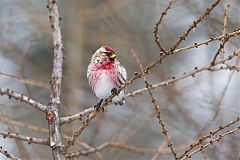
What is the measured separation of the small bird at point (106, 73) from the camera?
14.2 feet

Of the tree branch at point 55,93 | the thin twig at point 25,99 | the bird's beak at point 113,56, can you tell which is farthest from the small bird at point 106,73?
the thin twig at point 25,99

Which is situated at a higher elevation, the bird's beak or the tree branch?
the bird's beak

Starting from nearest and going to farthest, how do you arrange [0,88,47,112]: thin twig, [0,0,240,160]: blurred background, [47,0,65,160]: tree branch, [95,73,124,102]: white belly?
[47,0,65,160]: tree branch, [0,88,47,112]: thin twig, [95,73,124,102]: white belly, [0,0,240,160]: blurred background

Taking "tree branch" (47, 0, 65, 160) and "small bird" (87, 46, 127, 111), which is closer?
"tree branch" (47, 0, 65, 160)

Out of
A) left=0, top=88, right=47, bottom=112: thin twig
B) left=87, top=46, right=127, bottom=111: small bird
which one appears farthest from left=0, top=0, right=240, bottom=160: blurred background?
left=0, top=88, right=47, bottom=112: thin twig

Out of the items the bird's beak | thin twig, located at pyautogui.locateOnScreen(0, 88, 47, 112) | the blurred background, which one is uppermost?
the blurred background

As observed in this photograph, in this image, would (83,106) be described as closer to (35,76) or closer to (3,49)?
(35,76)

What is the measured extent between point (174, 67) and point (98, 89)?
265cm

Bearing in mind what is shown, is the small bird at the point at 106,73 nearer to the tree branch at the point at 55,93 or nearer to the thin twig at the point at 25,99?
the tree branch at the point at 55,93

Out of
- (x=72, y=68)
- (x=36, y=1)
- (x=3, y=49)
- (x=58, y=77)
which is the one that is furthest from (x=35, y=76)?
(x=58, y=77)

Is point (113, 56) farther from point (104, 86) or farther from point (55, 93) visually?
point (55, 93)

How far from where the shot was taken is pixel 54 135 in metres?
3.29

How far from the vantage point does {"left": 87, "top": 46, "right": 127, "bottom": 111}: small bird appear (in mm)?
4324

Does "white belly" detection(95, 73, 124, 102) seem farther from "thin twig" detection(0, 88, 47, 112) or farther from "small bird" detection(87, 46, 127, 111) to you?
"thin twig" detection(0, 88, 47, 112)
